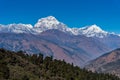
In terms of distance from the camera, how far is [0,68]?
148875mm

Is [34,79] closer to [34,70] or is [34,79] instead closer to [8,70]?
[8,70]

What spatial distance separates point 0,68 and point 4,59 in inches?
1198

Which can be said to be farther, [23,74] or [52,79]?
[52,79]

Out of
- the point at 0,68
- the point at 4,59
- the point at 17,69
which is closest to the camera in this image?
the point at 0,68

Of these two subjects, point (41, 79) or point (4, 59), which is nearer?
point (41, 79)

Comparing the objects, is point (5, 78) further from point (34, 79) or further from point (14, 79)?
point (34, 79)

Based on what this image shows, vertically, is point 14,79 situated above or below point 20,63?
below

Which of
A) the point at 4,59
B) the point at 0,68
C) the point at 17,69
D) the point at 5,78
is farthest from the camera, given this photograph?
the point at 4,59

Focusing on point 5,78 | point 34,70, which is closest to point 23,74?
point 5,78

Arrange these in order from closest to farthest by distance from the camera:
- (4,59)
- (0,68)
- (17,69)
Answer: (0,68) < (17,69) < (4,59)

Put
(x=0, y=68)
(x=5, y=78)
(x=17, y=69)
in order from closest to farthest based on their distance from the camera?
(x=5, y=78), (x=0, y=68), (x=17, y=69)

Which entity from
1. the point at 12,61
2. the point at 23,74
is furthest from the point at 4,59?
the point at 23,74

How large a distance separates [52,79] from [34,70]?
559 inches

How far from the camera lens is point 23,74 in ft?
506
